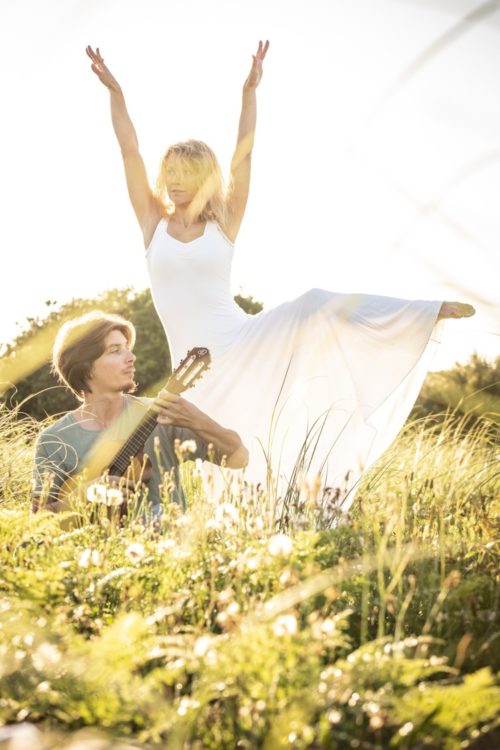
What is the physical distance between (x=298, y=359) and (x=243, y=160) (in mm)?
1260

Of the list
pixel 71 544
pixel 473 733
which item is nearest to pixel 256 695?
pixel 473 733

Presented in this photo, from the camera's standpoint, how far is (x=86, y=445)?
3953 mm

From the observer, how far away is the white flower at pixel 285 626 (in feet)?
4.65

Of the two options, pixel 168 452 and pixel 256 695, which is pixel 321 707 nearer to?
pixel 256 695

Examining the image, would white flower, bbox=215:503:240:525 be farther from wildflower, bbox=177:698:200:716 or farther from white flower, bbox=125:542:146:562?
wildflower, bbox=177:698:200:716

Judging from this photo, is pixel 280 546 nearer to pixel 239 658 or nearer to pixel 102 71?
pixel 239 658

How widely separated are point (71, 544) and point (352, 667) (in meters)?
1.20

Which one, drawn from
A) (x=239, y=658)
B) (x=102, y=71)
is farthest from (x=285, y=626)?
(x=102, y=71)

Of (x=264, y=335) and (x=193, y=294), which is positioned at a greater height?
(x=193, y=294)

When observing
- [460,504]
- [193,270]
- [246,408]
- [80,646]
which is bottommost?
[80,646]

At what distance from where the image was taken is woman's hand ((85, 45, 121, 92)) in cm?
444

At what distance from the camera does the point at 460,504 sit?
10.7 feet

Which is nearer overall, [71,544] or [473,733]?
[473,733]

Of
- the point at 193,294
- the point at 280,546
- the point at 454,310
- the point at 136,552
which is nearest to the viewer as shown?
the point at 280,546
